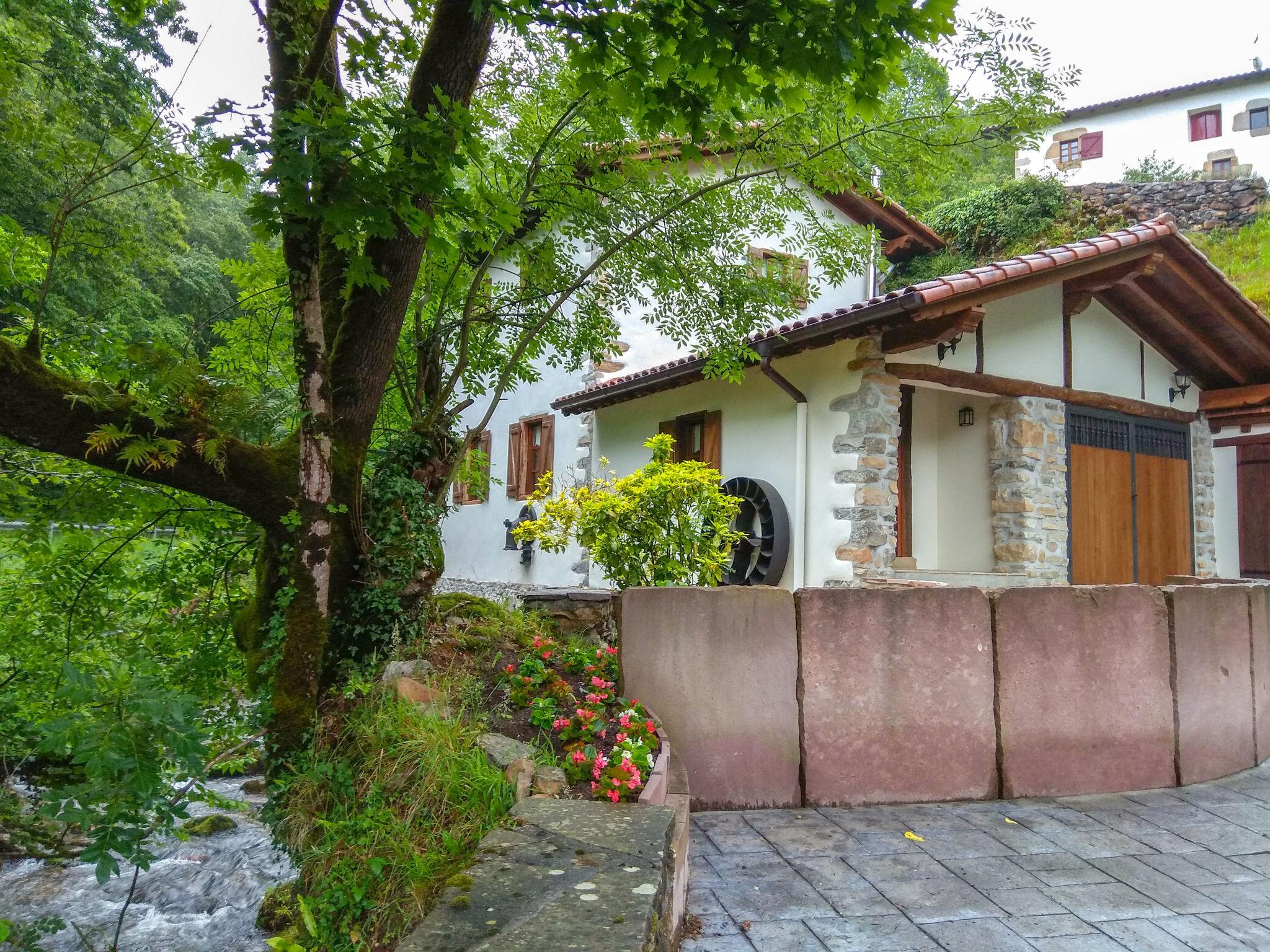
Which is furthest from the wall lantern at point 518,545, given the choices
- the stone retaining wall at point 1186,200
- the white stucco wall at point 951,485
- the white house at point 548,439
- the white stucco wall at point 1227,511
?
the stone retaining wall at point 1186,200

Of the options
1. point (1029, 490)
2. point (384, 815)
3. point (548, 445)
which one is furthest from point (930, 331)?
point (548, 445)

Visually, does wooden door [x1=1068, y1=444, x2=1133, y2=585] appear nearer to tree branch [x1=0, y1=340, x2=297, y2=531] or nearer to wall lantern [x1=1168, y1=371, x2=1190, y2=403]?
wall lantern [x1=1168, y1=371, x2=1190, y2=403]

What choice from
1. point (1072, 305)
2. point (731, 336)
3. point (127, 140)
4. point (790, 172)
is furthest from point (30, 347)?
point (1072, 305)

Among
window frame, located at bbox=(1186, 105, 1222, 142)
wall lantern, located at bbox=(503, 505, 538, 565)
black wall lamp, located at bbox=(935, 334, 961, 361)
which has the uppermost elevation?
window frame, located at bbox=(1186, 105, 1222, 142)

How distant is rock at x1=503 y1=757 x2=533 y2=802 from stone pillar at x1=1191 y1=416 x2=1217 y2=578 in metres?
8.94

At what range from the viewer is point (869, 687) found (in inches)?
159

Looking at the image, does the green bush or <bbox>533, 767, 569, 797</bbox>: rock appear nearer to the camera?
<bbox>533, 767, 569, 797</bbox>: rock

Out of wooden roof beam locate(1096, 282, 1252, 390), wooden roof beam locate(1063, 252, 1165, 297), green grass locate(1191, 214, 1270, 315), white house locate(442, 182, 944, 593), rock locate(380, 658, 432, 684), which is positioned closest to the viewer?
rock locate(380, 658, 432, 684)

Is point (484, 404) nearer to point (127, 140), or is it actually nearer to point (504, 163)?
point (504, 163)

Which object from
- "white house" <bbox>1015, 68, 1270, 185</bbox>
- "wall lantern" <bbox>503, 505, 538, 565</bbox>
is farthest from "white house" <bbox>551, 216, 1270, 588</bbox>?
"white house" <bbox>1015, 68, 1270, 185</bbox>

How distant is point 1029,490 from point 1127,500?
164 cm

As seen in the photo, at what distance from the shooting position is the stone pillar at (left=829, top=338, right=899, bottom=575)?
7.13 metres

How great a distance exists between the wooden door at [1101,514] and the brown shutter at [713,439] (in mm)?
3459

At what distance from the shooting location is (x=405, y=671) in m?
3.92
